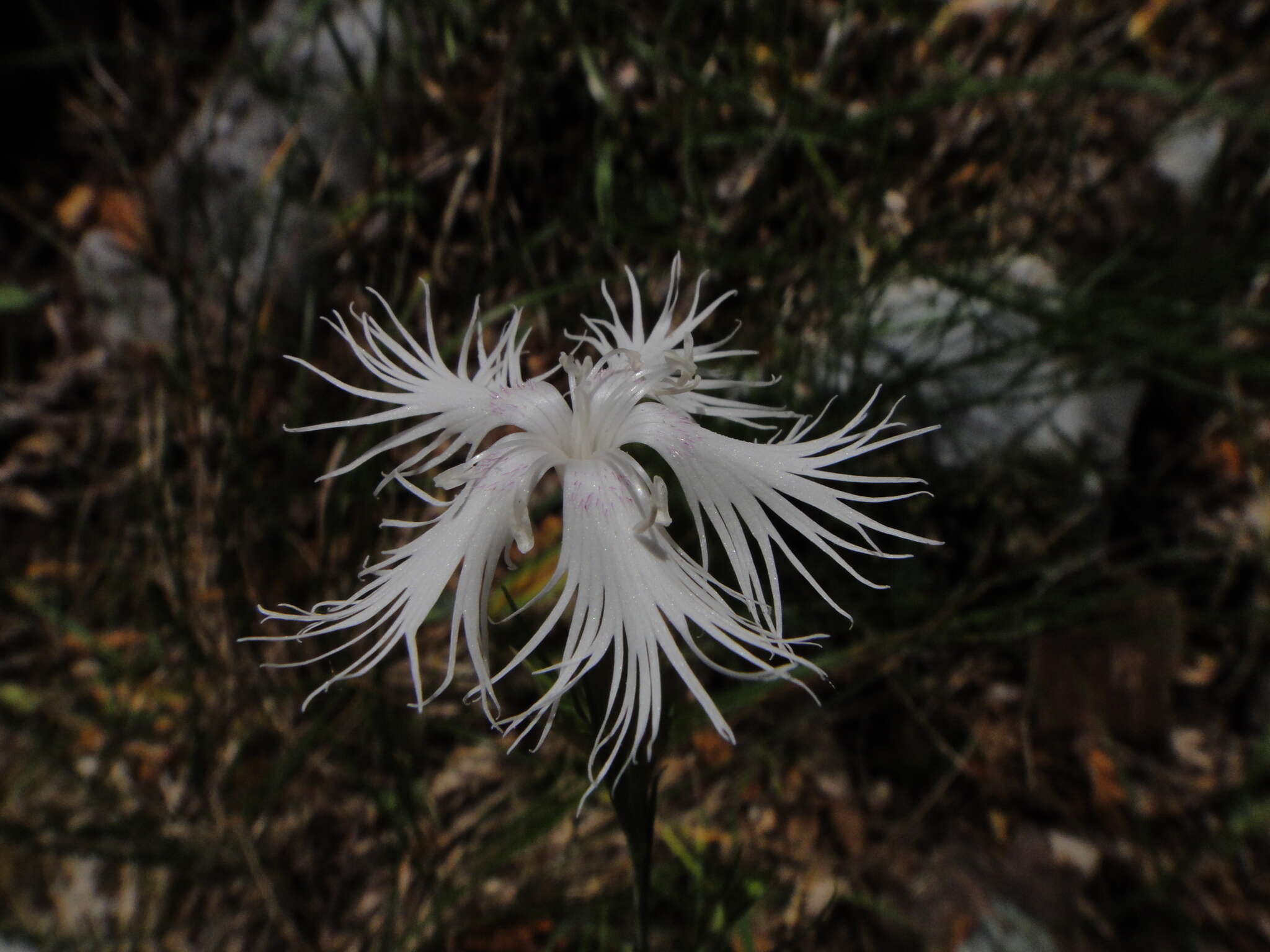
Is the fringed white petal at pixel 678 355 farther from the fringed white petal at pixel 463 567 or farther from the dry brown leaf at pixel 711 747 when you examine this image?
the dry brown leaf at pixel 711 747

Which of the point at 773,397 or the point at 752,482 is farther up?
the point at 773,397

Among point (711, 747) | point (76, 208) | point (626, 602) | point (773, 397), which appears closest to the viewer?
point (626, 602)

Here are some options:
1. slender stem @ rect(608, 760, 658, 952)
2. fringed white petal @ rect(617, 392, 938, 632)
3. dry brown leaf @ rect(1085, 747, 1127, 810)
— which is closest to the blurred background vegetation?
dry brown leaf @ rect(1085, 747, 1127, 810)

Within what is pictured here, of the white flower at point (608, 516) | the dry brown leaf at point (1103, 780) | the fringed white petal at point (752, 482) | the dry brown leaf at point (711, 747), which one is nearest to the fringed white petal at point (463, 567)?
the white flower at point (608, 516)

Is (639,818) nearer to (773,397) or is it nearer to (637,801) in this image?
(637,801)

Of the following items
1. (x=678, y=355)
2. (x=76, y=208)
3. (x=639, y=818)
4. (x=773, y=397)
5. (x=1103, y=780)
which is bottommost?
(x=1103, y=780)

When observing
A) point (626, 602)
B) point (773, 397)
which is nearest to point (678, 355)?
point (626, 602)

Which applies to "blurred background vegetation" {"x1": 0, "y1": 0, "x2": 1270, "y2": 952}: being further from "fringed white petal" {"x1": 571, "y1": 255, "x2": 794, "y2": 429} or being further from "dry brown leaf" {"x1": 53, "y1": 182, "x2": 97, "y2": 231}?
"fringed white petal" {"x1": 571, "y1": 255, "x2": 794, "y2": 429}
